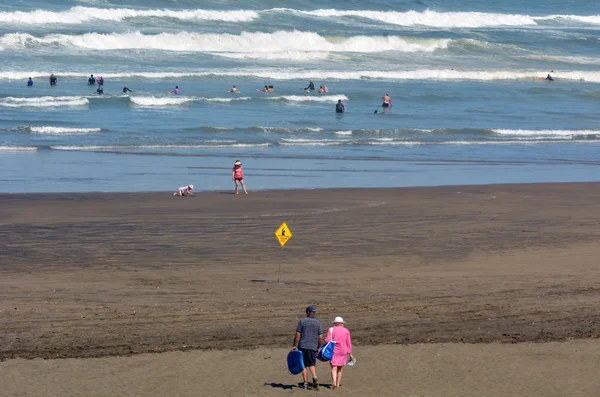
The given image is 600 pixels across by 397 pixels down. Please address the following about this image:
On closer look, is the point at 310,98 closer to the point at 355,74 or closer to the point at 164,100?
the point at 164,100

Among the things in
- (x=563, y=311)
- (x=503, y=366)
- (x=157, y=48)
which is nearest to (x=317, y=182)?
(x=563, y=311)

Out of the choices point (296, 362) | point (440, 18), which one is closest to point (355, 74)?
point (440, 18)

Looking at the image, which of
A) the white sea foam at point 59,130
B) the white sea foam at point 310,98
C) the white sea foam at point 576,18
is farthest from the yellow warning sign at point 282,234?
the white sea foam at point 576,18

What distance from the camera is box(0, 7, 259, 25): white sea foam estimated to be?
210 ft

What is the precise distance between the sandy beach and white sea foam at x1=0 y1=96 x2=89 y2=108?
700 inches

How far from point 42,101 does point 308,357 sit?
30559 millimetres

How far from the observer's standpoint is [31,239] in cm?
1664

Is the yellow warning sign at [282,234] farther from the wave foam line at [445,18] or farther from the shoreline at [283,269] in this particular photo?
the wave foam line at [445,18]

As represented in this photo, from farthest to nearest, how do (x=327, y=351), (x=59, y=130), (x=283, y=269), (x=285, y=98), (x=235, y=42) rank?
1. (x=235, y=42)
2. (x=285, y=98)
3. (x=59, y=130)
4. (x=283, y=269)
5. (x=327, y=351)

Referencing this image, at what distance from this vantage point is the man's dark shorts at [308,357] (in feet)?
32.8

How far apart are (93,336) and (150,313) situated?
1.03m

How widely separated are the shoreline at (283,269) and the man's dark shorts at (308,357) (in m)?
1.50

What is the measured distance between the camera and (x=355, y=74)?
2061 inches

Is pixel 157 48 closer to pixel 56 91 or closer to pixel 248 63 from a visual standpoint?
pixel 248 63
